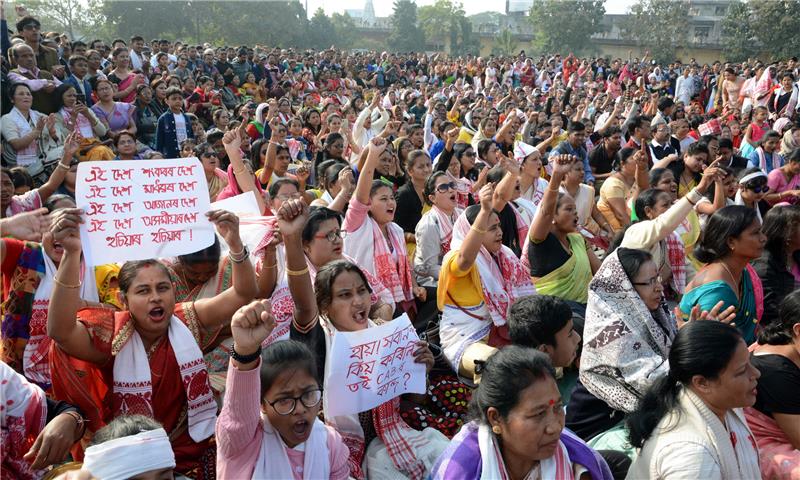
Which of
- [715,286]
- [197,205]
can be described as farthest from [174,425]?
[715,286]

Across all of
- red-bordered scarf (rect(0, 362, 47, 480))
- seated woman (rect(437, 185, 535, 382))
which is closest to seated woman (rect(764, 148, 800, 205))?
seated woman (rect(437, 185, 535, 382))

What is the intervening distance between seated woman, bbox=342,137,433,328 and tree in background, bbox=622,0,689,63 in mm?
43302

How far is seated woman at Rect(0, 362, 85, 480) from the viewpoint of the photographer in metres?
2.34

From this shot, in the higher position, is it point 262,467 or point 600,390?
point 262,467

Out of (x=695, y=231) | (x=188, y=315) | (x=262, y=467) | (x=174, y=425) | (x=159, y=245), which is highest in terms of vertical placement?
(x=159, y=245)

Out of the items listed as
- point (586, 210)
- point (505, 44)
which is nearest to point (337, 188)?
point (586, 210)

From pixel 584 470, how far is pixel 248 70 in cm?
1530

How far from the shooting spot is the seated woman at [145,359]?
263cm

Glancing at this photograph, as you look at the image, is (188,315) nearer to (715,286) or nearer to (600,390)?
(600,390)

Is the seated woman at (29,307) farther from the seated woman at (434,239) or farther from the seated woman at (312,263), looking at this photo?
the seated woman at (434,239)

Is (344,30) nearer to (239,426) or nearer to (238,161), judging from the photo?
(238,161)

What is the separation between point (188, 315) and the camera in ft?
9.61

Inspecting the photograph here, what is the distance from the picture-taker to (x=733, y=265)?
12.5 feet

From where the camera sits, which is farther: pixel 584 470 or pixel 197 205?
pixel 197 205
